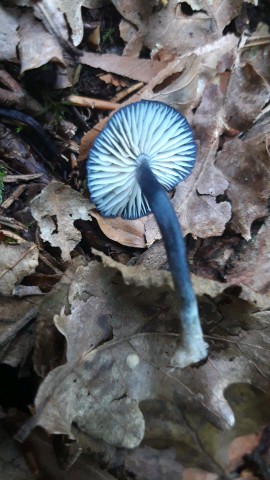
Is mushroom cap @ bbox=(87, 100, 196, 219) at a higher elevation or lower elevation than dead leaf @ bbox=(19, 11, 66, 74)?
lower

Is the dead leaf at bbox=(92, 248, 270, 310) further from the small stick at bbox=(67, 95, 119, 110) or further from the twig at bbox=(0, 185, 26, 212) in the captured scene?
the small stick at bbox=(67, 95, 119, 110)

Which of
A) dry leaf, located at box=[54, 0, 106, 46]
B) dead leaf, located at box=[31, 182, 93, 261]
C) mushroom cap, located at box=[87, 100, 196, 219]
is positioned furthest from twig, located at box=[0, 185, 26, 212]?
dry leaf, located at box=[54, 0, 106, 46]

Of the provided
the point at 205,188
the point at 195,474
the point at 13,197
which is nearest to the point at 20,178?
the point at 13,197

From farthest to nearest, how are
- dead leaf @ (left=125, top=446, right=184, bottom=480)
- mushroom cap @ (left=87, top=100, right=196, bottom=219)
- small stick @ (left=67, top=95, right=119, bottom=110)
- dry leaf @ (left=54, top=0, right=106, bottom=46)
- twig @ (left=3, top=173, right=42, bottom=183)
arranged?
small stick @ (left=67, top=95, right=119, bottom=110) → twig @ (left=3, top=173, right=42, bottom=183) → dry leaf @ (left=54, top=0, right=106, bottom=46) → mushroom cap @ (left=87, top=100, right=196, bottom=219) → dead leaf @ (left=125, top=446, right=184, bottom=480)

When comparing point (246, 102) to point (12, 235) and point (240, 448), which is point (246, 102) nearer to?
point (12, 235)

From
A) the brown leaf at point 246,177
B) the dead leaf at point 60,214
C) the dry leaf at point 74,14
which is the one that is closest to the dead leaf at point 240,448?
the brown leaf at point 246,177

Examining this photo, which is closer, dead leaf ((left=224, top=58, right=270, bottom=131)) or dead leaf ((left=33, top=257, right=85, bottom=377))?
dead leaf ((left=33, top=257, right=85, bottom=377))

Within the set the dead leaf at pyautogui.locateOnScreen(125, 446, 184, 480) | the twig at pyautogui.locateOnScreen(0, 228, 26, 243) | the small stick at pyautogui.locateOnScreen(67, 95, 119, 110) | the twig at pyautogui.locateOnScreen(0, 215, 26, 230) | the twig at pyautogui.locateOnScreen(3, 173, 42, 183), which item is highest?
the small stick at pyautogui.locateOnScreen(67, 95, 119, 110)
